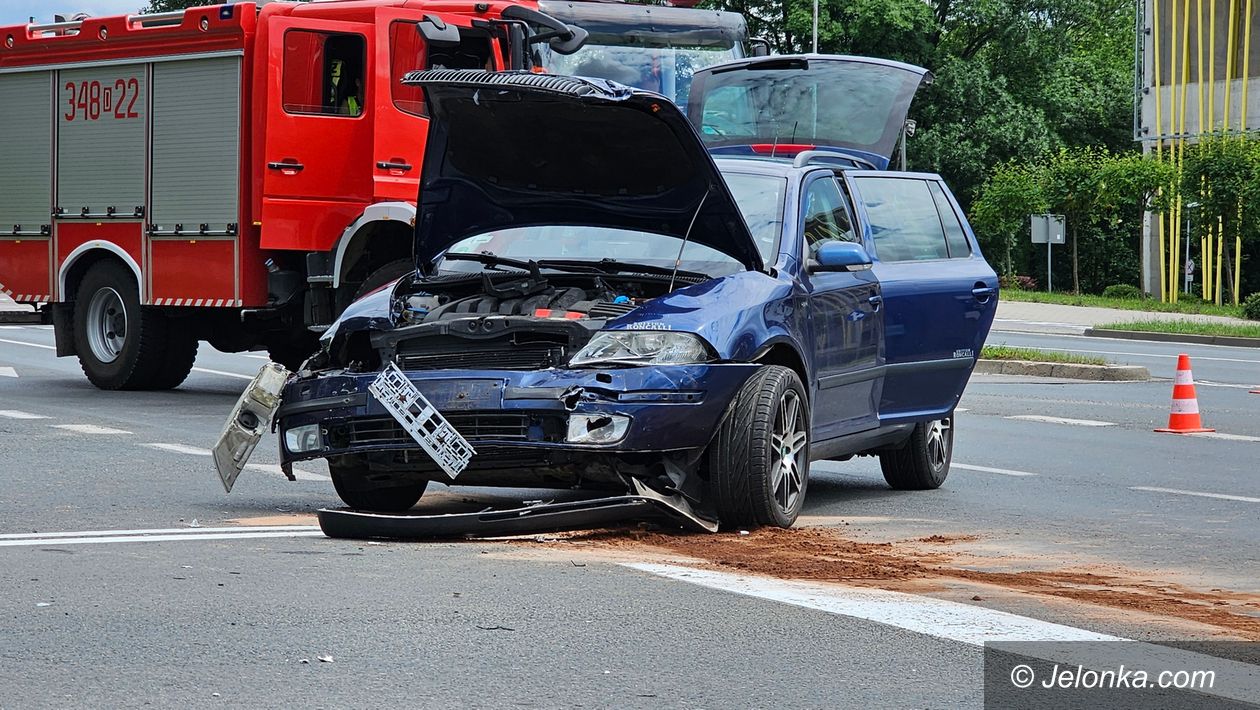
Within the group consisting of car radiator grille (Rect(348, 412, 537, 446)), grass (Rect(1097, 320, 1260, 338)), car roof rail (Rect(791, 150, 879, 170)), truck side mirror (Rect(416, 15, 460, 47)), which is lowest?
car radiator grille (Rect(348, 412, 537, 446))

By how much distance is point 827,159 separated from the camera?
975cm

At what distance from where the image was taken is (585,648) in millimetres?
5297

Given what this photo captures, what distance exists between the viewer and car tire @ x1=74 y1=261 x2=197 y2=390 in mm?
16125

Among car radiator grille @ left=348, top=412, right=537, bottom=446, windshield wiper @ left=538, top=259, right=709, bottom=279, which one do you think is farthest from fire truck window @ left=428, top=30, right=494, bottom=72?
car radiator grille @ left=348, top=412, right=537, bottom=446

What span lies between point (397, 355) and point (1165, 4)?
43.2m

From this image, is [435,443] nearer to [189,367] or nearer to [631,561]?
[631,561]

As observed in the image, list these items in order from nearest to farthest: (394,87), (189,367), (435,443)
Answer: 1. (435,443)
2. (394,87)
3. (189,367)

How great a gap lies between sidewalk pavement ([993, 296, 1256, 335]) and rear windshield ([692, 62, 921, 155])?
65.4 feet

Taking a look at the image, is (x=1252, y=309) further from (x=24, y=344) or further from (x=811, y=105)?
(x=811, y=105)

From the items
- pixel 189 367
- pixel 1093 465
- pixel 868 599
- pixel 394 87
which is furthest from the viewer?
pixel 189 367

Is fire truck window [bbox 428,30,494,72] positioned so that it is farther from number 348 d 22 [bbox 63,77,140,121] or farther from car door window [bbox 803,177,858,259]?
car door window [bbox 803,177,858,259]

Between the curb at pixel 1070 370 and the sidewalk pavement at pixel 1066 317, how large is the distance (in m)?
12.1

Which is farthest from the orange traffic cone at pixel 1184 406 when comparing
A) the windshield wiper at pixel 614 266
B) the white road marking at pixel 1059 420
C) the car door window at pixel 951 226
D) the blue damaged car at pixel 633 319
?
the windshield wiper at pixel 614 266

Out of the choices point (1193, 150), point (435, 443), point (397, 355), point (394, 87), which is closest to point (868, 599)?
point (435, 443)
